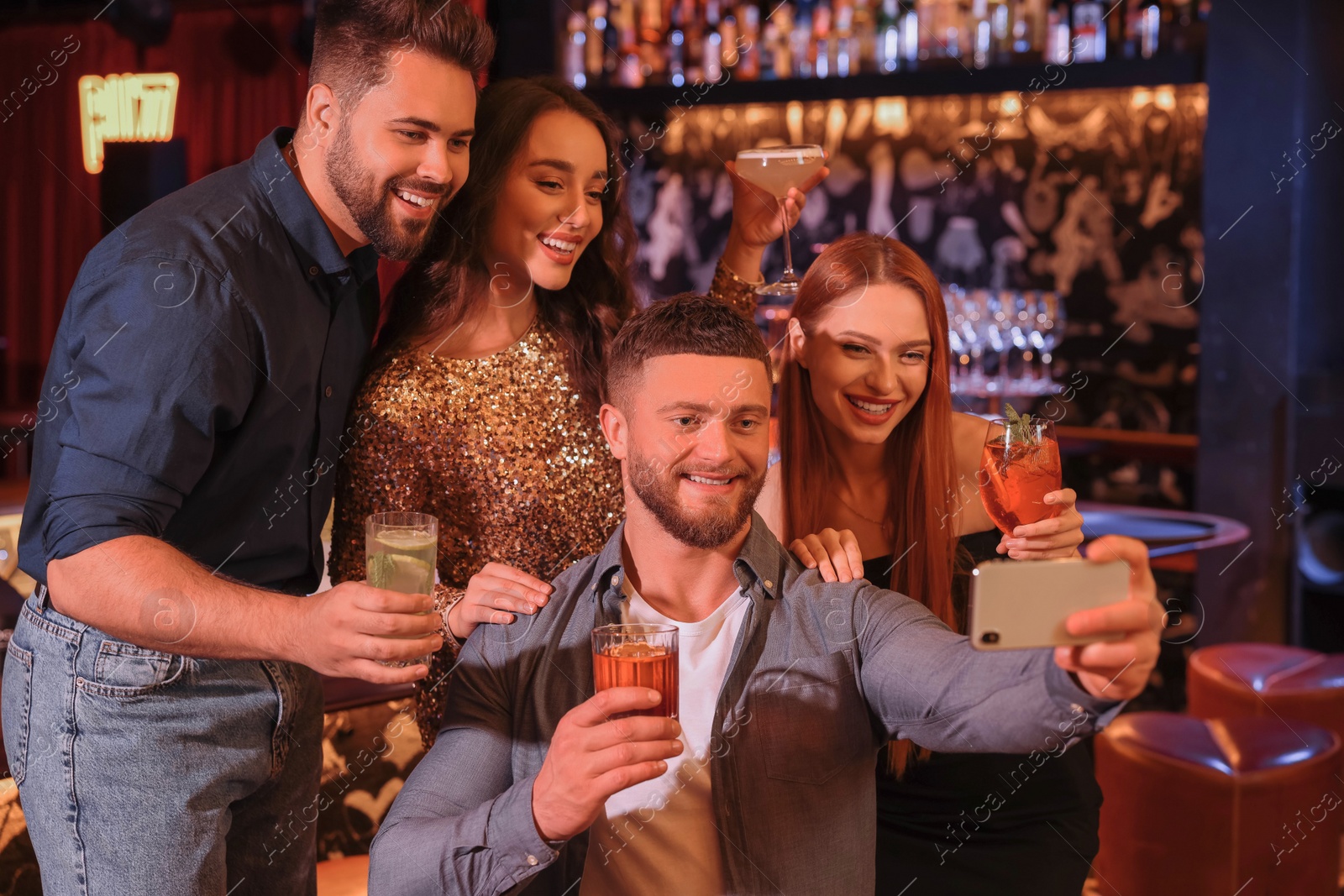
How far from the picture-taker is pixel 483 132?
210cm

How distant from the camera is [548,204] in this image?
2.08 m

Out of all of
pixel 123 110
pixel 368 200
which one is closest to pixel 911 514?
pixel 368 200

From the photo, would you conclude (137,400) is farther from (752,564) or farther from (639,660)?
(752,564)

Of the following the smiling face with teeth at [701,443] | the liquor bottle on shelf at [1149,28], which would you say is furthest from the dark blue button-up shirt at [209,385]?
the liquor bottle on shelf at [1149,28]

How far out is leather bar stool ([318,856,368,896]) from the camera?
7.71ft

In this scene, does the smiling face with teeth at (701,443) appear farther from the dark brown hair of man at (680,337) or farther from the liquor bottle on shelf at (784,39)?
the liquor bottle on shelf at (784,39)

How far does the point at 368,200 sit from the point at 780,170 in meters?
0.89

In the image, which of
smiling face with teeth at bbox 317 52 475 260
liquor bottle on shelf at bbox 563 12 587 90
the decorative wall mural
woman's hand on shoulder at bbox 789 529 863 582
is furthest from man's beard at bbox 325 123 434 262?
liquor bottle on shelf at bbox 563 12 587 90

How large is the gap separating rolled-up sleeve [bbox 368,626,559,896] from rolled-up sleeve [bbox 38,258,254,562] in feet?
1.59

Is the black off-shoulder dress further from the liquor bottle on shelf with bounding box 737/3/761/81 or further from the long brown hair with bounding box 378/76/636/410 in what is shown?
the liquor bottle on shelf with bounding box 737/3/761/81

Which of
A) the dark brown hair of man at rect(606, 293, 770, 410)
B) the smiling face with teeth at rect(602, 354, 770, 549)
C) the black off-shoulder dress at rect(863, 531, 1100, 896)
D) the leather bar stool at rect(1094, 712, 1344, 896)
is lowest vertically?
the leather bar stool at rect(1094, 712, 1344, 896)

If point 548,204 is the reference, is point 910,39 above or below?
above

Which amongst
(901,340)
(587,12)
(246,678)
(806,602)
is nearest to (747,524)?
(806,602)

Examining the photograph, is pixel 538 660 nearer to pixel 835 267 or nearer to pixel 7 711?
pixel 7 711
